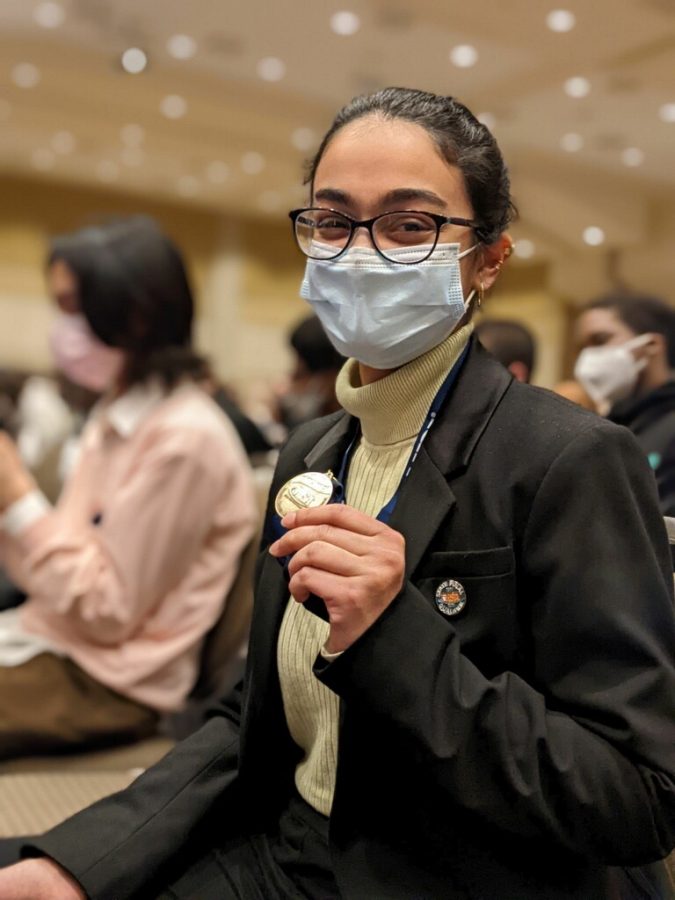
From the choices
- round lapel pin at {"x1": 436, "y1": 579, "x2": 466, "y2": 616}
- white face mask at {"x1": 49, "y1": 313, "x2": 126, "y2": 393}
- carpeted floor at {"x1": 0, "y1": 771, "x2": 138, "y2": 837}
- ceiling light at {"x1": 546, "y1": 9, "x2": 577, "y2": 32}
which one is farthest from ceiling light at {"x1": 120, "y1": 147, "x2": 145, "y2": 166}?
round lapel pin at {"x1": 436, "y1": 579, "x2": 466, "y2": 616}

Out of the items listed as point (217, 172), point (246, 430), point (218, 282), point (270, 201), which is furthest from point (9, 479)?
point (218, 282)

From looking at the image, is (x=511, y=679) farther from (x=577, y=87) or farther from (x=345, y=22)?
(x=577, y=87)

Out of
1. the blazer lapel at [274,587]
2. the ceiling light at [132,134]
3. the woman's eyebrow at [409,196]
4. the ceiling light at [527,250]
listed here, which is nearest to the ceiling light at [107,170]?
the ceiling light at [132,134]

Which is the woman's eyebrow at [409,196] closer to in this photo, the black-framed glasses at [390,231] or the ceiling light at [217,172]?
the black-framed glasses at [390,231]

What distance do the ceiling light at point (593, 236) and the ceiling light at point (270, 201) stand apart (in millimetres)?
4132

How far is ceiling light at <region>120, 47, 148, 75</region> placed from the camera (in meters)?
8.15

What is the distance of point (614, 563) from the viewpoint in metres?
0.98

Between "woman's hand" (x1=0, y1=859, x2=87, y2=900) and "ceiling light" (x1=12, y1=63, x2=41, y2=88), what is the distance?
877 centimetres

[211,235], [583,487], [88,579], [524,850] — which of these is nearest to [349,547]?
A: [583,487]

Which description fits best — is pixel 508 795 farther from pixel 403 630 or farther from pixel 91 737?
pixel 91 737

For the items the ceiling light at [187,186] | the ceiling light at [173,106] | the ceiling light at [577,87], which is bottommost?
the ceiling light at [187,186]

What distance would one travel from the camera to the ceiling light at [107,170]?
41.0 ft

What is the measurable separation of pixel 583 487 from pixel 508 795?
31 cm

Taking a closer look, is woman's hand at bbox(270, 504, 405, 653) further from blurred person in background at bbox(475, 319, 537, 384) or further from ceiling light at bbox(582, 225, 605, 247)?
ceiling light at bbox(582, 225, 605, 247)
